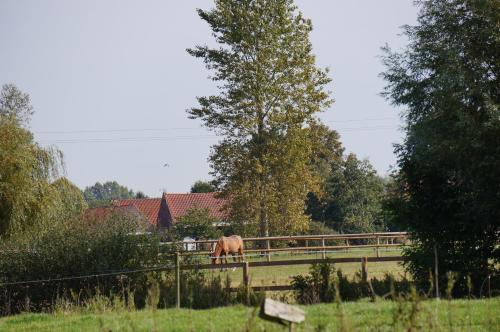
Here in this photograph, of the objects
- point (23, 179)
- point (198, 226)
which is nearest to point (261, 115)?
point (198, 226)

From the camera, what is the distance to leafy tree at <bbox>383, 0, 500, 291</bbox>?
18500mm

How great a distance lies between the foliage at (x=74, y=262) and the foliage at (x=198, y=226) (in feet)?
83.9

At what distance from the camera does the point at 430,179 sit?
790 inches

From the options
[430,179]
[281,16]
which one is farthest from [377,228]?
[430,179]

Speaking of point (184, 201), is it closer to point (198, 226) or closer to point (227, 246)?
point (198, 226)

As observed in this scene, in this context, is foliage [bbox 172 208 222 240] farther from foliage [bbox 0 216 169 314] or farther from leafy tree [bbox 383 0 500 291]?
leafy tree [bbox 383 0 500 291]

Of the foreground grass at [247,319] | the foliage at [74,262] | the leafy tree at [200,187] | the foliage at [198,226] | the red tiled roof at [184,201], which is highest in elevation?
the leafy tree at [200,187]

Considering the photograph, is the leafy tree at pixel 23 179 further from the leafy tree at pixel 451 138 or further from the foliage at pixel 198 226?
the foliage at pixel 198 226

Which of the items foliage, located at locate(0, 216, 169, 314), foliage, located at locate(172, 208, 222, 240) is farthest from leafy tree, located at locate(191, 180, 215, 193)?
foliage, located at locate(0, 216, 169, 314)

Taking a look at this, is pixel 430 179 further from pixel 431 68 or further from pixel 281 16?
pixel 281 16

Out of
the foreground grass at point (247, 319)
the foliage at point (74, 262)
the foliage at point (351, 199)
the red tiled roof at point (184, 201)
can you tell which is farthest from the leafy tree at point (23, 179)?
the red tiled roof at point (184, 201)

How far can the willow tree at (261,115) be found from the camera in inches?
1694

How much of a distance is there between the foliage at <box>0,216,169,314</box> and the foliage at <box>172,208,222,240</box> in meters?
25.6

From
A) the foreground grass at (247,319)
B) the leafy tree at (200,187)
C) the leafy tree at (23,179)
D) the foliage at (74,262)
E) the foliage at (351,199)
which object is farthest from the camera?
the leafy tree at (200,187)
